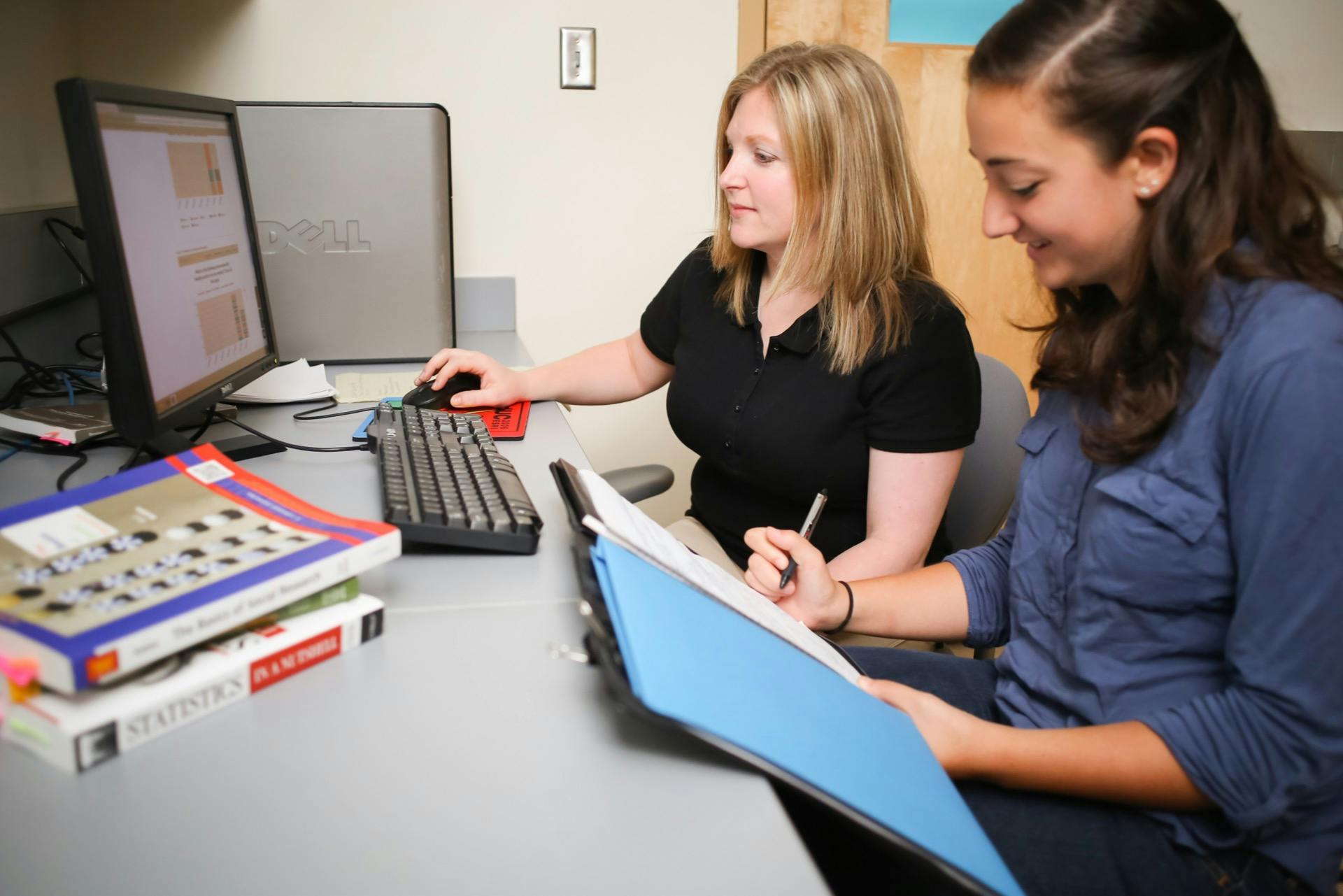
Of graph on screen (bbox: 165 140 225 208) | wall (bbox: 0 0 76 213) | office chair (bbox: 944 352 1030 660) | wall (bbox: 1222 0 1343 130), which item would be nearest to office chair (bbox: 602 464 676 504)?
office chair (bbox: 944 352 1030 660)

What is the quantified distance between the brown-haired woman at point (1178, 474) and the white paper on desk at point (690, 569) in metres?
0.08

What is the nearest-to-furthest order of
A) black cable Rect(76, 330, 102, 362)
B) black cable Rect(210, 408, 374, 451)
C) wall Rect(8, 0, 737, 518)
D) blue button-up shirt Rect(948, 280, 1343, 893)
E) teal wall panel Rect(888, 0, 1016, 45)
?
blue button-up shirt Rect(948, 280, 1343, 893), black cable Rect(210, 408, 374, 451), black cable Rect(76, 330, 102, 362), wall Rect(8, 0, 737, 518), teal wall panel Rect(888, 0, 1016, 45)

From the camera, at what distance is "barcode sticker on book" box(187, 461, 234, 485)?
833 millimetres

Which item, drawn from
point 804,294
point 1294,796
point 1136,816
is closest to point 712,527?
point 804,294

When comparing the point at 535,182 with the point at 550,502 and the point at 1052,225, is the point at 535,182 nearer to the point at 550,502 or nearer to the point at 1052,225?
the point at 550,502

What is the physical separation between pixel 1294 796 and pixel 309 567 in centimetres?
75

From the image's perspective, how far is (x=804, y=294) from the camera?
4.72 feet

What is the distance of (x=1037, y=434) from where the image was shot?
99 cm

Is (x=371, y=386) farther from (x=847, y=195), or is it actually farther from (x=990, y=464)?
(x=990, y=464)

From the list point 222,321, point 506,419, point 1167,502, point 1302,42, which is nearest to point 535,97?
point 506,419

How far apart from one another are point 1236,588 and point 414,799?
63cm

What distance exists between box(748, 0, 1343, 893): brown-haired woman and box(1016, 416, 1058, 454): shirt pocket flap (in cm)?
9

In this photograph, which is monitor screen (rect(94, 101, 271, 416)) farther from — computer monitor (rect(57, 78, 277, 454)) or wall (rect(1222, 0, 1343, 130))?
wall (rect(1222, 0, 1343, 130))

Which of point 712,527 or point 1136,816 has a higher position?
point 1136,816
